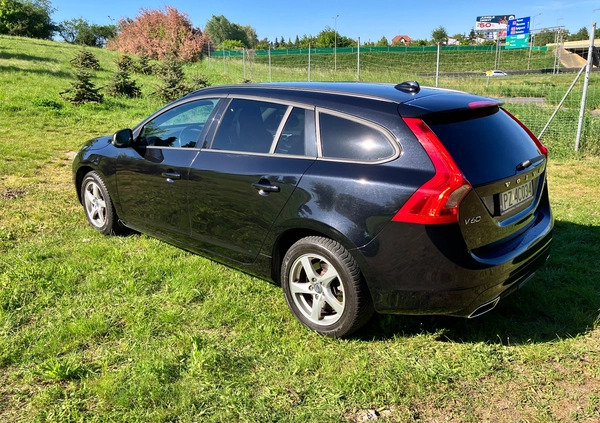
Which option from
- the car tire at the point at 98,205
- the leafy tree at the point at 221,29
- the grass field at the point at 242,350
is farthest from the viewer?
the leafy tree at the point at 221,29

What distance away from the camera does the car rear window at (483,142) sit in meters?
2.66

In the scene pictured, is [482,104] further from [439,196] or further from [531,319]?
[531,319]

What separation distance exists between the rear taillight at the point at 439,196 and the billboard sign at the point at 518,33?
68020 mm

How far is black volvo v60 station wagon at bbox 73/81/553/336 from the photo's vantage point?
2602 mm

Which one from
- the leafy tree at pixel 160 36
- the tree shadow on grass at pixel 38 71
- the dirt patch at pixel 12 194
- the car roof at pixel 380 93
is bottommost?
the dirt patch at pixel 12 194

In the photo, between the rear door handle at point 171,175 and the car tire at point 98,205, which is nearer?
the rear door handle at point 171,175

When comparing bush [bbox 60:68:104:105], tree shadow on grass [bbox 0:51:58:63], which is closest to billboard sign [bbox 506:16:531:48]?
tree shadow on grass [bbox 0:51:58:63]

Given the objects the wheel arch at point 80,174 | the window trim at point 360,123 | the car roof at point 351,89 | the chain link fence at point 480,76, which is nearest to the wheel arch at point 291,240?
the window trim at point 360,123

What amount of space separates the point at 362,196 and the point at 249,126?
1257 millimetres

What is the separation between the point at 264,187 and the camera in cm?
319

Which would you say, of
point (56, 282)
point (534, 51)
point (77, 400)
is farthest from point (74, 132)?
point (534, 51)

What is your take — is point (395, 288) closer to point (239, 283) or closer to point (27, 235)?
point (239, 283)

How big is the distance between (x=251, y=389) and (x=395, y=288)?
38.7 inches

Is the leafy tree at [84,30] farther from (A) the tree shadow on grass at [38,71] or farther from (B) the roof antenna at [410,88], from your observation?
(B) the roof antenna at [410,88]
